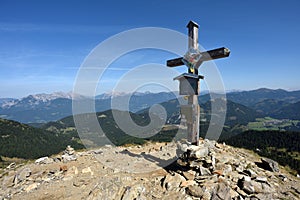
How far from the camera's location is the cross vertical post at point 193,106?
40.8 feet

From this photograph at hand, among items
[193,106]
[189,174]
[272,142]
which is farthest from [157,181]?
[272,142]

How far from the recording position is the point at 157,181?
409 inches

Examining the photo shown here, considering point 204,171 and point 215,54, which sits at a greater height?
point 215,54

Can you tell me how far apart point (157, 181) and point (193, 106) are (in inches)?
175

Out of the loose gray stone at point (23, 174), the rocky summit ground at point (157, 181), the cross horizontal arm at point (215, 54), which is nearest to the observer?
the rocky summit ground at point (157, 181)

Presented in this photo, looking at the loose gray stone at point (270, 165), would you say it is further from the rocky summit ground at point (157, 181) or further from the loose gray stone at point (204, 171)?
the loose gray stone at point (204, 171)

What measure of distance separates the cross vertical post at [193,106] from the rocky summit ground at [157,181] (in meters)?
0.79

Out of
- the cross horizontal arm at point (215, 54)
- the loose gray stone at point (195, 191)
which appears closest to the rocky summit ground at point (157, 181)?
the loose gray stone at point (195, 191)

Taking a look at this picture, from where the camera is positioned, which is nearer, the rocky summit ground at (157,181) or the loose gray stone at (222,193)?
the loose gray stone at (222,193)

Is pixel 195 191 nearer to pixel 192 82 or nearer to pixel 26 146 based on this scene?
pixel 192 82

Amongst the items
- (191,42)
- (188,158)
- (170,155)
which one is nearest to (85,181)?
(188,158)

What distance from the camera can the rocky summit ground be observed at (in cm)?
934

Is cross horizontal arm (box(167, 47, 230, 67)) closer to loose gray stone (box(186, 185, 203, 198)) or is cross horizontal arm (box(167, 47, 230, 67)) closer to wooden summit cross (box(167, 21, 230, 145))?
wooden summit cross (box(167, 21, 230, 145))

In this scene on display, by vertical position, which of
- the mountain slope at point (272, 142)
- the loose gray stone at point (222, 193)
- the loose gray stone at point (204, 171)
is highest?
the loose gray stone at point (204, 171)
